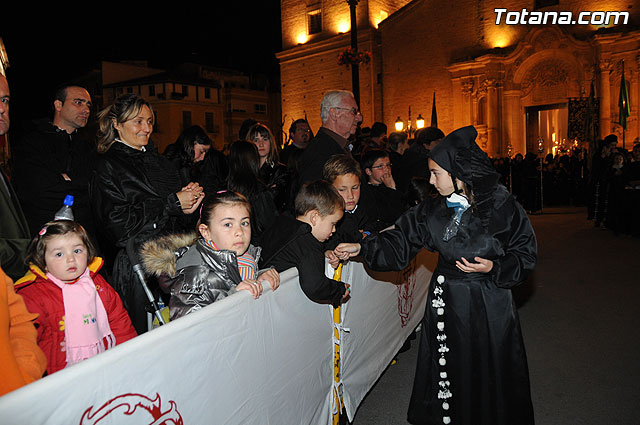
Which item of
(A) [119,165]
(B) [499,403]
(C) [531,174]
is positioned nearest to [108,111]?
(A) [119,165]

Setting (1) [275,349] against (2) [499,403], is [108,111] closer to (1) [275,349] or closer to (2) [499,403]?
(1) [275,349]

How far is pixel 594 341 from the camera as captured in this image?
4766 millimetres

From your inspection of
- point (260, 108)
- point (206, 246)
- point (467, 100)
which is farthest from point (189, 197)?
point (260, 108)

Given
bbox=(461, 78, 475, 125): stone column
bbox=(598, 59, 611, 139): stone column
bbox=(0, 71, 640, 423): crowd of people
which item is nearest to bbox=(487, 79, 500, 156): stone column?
bbox=(461, 78, 475, 125): stone column

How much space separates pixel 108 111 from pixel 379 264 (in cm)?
228

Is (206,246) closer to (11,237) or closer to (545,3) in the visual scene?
(11,237)

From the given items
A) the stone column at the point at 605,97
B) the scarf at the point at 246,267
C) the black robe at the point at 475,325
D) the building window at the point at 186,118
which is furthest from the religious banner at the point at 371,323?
the building window at the point at 186,118

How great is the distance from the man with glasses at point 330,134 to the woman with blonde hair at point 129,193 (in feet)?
5.15

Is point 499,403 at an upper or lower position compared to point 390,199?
lower

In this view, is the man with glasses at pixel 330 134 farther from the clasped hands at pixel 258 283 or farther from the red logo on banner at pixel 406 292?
the clasped hands at pixel 258 283

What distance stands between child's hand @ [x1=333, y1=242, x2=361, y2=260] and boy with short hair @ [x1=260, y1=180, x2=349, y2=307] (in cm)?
14

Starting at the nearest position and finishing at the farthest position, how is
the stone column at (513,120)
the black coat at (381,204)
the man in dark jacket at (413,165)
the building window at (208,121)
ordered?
1. the black coat at (381,204)
2. the man in dark jacket at (413,165)
3. the stone column at (513,120)
4. the building window at (208,121)

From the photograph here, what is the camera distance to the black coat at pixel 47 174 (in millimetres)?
3500

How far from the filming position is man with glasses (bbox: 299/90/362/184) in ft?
15.2
